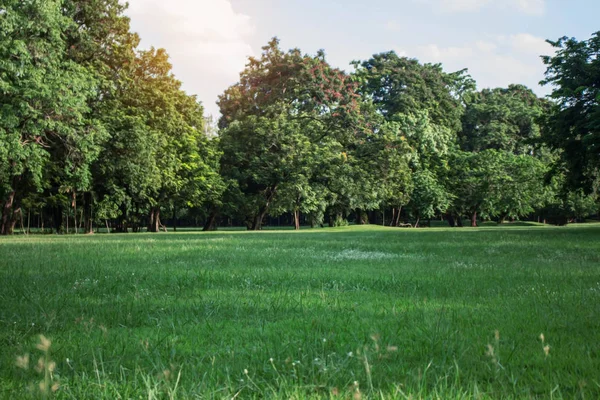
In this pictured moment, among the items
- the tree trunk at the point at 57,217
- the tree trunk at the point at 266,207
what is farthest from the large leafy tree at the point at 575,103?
the tree trunk at the point at 57,217

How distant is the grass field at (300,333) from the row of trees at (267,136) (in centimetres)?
1530

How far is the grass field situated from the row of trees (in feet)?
50.2

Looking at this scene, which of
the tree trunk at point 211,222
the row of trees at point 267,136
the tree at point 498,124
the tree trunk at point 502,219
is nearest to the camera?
the row of trees at point 267,136

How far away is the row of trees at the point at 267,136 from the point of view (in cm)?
2664

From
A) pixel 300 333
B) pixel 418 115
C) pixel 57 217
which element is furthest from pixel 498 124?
pixel 300 333

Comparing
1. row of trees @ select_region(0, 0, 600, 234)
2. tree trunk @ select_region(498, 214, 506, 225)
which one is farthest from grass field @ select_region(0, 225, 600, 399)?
tree trunk @ select_region(498, 214, 506, 225)

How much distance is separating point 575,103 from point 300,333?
27595 millimetres

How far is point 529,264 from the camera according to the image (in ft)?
34.3

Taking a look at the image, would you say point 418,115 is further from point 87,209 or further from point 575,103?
point 87,209

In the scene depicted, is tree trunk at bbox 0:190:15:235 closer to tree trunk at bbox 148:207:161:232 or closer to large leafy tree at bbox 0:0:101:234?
large leafy tree at bbox 0:0:101:234

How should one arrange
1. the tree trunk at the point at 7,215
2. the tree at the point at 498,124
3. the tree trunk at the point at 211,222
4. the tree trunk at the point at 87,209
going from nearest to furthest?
→ the tree trunk at the point at 7,215 → the tree trunk at the point at 87,209 → the tree trunk at the point at 211,222 → the tree at the point at 498,124

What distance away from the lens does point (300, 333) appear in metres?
4.33

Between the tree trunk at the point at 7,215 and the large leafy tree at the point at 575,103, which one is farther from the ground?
the large leafy tree at the point at 575,103

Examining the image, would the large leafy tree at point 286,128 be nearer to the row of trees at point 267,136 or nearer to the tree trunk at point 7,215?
the row of trees at point 267,136
